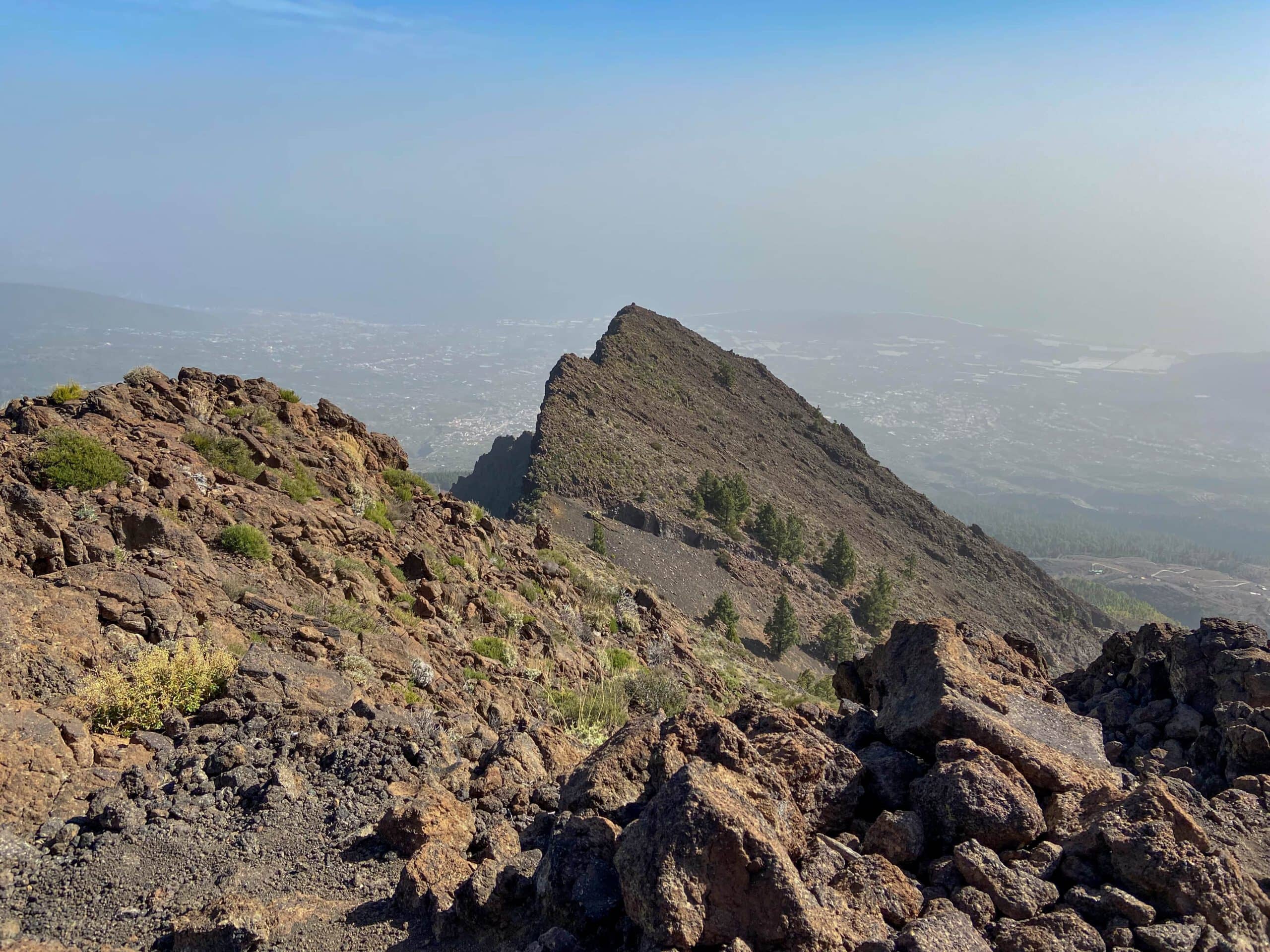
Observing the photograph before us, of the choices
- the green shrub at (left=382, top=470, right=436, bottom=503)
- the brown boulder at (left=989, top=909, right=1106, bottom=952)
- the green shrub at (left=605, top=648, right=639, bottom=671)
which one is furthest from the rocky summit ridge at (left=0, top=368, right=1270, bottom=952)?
the green shrub at (left=382, top=470, right=436, bottom=503)

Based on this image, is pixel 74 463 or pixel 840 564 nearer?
pixel 74 463

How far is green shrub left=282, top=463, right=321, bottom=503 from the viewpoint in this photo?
13.3 meters

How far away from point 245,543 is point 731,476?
1502 inches

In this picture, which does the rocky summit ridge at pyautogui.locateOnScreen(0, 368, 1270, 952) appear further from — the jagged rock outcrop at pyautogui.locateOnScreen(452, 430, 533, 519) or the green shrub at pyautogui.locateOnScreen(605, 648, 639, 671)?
the jagged rock outcrop at pyautogui.locateOnScreen(452, 430, 533, 519)

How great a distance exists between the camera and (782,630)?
31.5 m

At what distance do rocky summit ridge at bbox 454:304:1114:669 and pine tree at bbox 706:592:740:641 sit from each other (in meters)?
1.39

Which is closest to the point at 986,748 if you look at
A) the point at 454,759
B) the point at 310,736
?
the point at 454,759

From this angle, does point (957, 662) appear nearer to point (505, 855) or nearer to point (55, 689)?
point (505, 855)

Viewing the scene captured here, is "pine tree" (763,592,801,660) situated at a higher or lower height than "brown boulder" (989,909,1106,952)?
lower

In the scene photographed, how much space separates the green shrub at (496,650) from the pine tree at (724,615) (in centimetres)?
1769

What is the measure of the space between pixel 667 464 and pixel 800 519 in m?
9.06

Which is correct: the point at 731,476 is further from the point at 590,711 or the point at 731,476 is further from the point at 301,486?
the point at 590,711

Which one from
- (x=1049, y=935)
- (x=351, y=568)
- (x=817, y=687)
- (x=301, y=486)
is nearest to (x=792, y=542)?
(x=817, y=687)

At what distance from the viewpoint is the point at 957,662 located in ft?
24.3
